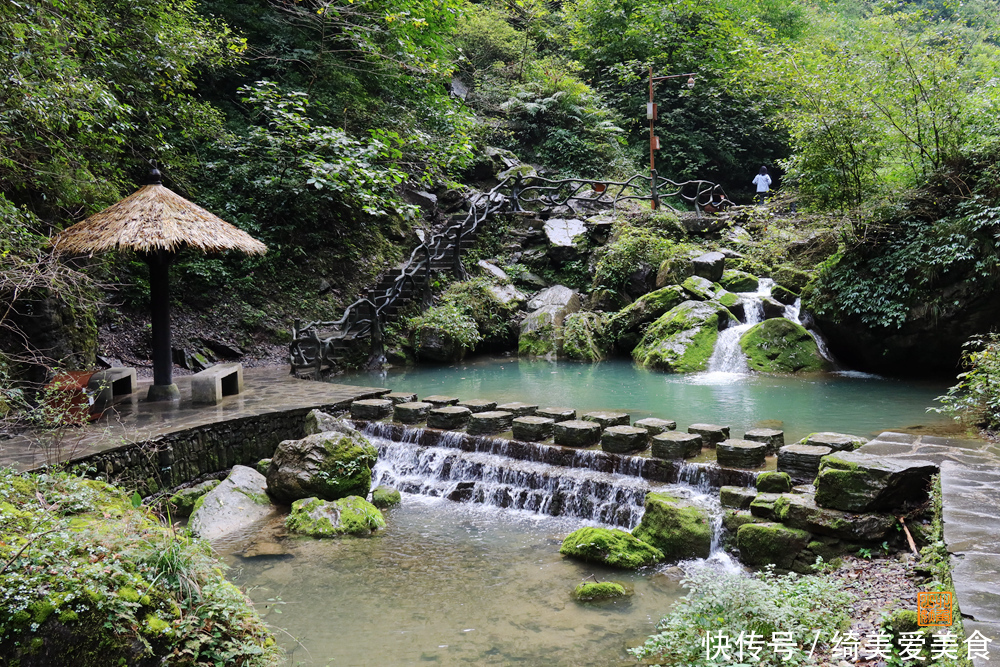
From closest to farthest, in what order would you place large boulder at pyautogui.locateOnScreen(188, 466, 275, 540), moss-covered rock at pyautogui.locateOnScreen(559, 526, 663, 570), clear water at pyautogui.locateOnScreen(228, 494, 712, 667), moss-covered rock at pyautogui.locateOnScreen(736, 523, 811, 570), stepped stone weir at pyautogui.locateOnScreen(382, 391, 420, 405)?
clear water at pyautogui.locateOnScreen(228, 494, 712, 667), moss-covered rock at pyautogui.locateOnScreen(736, 523, 811, 570), moss-covered rock at pyautogui.locateOnScreen(559, 526, 663, 570), large boulder at pyautogui.locateOnScreen(188, 466, 275, 540), stepped stone weir at pyautogui.locateOnScreen(382, 391, 420, 405)

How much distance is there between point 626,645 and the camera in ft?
13.4

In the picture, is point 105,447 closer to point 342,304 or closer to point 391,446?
point 391,446

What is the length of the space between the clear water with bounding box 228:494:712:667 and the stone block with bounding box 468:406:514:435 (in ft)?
5.12

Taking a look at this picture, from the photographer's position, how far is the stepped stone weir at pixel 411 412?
28.1ft

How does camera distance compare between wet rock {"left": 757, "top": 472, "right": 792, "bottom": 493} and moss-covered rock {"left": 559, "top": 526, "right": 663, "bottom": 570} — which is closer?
moss-covered rock {"left": 559, "top": 526, "right": 663, "bottom": 570}

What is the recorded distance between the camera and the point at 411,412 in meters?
8.56

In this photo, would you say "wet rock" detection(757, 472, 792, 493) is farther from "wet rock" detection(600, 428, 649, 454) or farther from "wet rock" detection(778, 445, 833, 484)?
"wet rock" detection(600, 428, 649, 454)

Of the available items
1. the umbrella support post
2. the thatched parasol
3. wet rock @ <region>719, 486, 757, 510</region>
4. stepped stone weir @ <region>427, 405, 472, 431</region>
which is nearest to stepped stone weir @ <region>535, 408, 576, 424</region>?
stepped stone weir @ <region>427, 405, 472, 431</region>

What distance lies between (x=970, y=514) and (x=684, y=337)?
399 inches

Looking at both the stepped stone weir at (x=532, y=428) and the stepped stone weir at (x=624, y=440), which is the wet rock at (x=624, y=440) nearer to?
the stepped stone weir at (x=624, y=440)

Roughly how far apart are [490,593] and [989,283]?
10108mm

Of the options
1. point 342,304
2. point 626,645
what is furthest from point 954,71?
point 342,304

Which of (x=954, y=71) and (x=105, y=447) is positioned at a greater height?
(x=954, y=71)

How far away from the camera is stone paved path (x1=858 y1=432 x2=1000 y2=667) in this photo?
288cm
